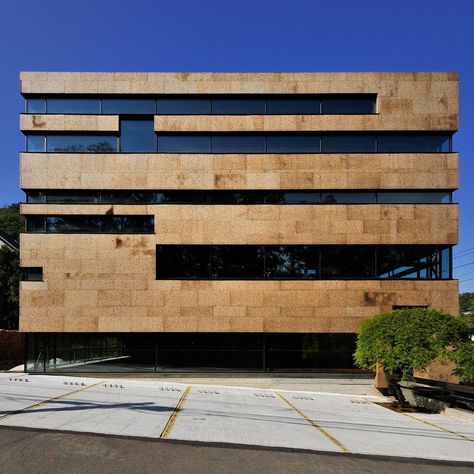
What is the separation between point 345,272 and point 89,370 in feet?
48.1

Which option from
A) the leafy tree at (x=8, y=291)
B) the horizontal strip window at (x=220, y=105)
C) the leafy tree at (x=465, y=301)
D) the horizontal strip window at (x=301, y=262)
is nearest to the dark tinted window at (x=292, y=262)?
the horizontal strip window at (x=301, y=262)

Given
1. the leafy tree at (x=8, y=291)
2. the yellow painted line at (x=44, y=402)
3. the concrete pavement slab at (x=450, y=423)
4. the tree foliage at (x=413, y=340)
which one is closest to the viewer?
the yellow painted line at (x=44, y=402)

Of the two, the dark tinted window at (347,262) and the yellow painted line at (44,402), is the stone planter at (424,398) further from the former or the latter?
the yellow painted line at (44,402)

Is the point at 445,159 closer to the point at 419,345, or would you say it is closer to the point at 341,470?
the point at 419,345

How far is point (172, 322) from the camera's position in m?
23.0

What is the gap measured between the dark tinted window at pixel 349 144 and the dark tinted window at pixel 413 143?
535 mm

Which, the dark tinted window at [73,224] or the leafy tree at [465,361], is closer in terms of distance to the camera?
the leafy tree at [465,361]

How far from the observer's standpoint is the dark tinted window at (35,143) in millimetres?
23906

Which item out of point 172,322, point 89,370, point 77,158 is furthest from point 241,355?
point 77,158

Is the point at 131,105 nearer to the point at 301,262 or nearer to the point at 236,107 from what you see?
the point at 236,107

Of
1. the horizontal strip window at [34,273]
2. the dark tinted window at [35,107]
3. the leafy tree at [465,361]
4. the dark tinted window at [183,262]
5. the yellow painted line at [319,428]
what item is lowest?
the yellow painted line at [319,428]

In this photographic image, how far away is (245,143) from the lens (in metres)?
24.0

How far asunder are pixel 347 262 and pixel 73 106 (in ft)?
56.8

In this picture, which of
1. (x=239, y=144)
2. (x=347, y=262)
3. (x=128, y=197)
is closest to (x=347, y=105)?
(x=239, y=144)
